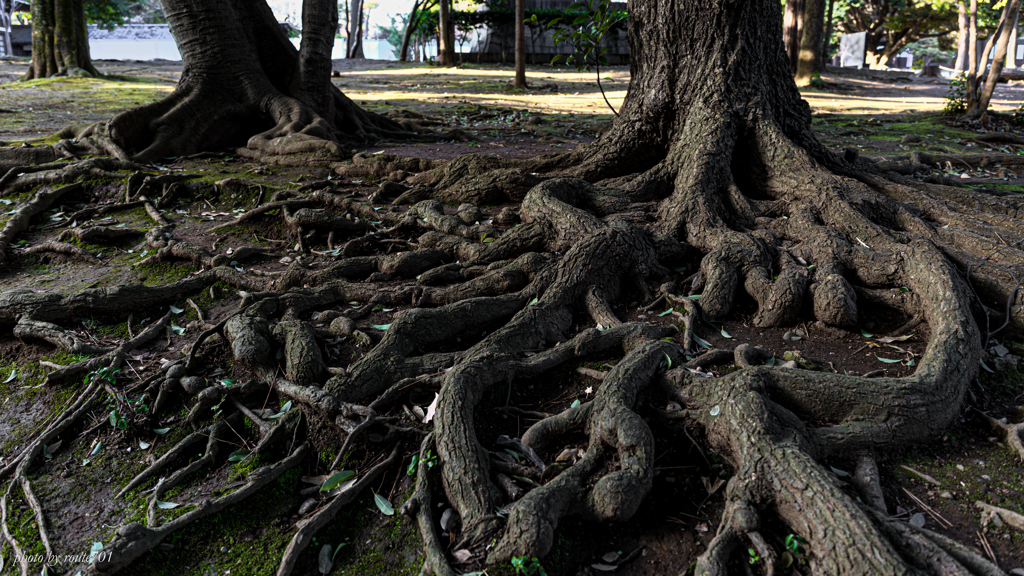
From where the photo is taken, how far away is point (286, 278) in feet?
14.8

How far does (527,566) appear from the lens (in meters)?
2.38

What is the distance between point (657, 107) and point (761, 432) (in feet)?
11.9

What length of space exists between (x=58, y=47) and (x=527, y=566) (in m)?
19.4

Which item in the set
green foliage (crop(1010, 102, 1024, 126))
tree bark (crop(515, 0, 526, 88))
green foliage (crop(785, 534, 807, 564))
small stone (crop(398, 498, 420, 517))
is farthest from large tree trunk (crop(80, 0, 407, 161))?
green foliage (crop(1010, 102, 1024, 126))

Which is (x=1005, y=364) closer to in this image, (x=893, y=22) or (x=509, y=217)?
(x=509, y=217)

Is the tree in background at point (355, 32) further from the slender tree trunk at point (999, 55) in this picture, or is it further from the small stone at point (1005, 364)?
the small stone at point (1005, 364)

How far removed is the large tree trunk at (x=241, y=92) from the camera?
25.0 feet

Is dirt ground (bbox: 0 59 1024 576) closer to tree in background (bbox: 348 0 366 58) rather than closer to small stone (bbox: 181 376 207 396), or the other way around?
small stone (bbox: 181 376 207 396)

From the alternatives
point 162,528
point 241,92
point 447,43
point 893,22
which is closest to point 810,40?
point 447,43

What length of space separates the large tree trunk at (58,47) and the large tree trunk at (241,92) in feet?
35.2

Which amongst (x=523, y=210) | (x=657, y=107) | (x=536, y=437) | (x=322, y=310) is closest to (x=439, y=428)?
(x=536, y=437)

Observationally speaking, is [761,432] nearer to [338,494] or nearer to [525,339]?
[525,339]

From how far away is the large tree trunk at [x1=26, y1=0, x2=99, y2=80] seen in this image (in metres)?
15.8

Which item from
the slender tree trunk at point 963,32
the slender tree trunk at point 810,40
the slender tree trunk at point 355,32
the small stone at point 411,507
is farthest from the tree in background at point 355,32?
the small stone at point 411,507
